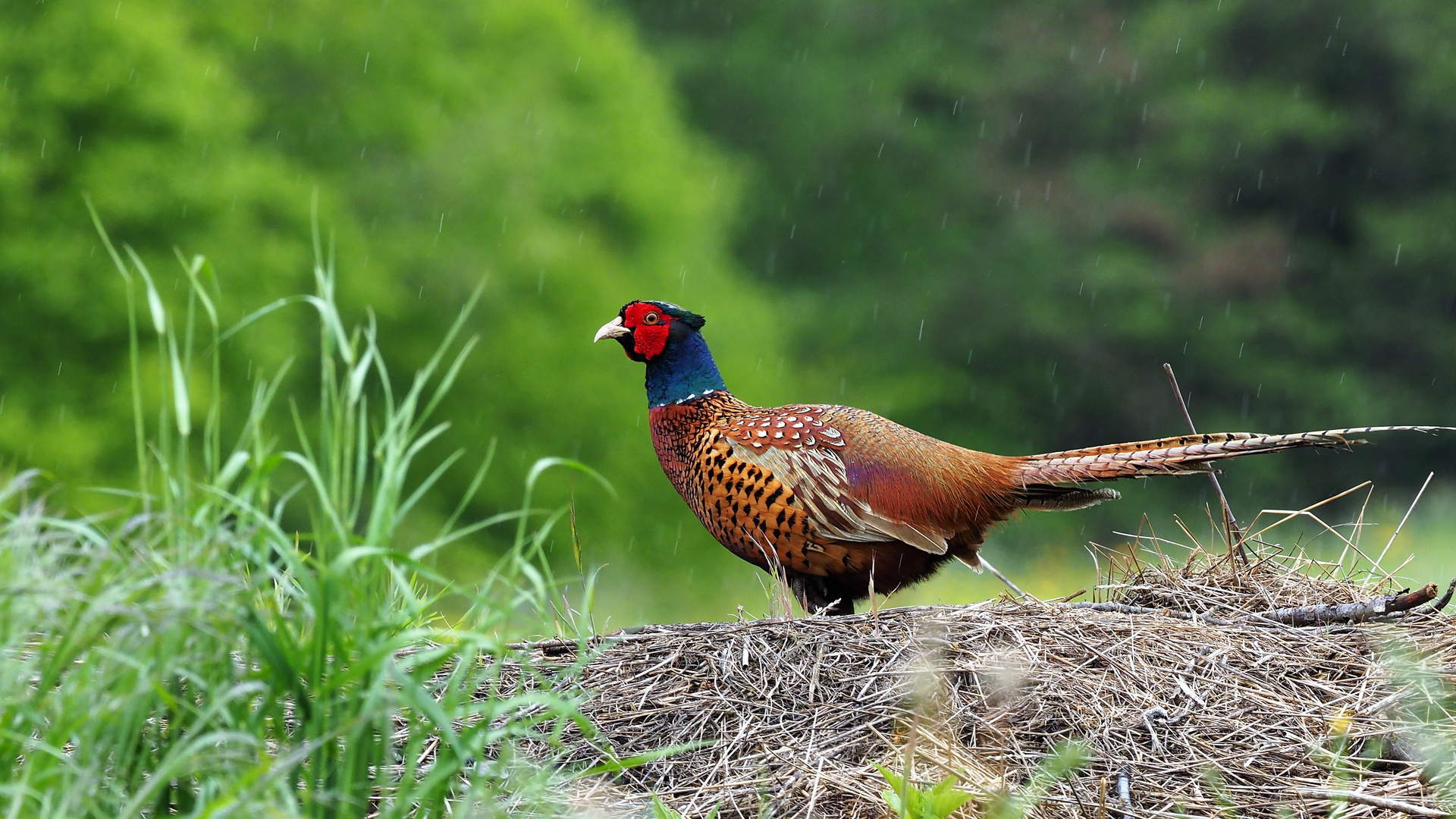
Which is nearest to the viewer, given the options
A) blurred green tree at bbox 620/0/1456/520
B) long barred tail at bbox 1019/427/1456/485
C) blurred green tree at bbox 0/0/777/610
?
long barred tail at bbox 1019/427/1456/485

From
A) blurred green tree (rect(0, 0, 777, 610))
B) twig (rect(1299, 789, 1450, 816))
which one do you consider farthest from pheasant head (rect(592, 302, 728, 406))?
blurred green tree (rect(0, 0, 777, 610))

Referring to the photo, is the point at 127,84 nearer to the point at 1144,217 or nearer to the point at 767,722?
the point at 767,722

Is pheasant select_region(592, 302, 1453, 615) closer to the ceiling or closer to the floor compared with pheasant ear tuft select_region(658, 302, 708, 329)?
closer to the floor

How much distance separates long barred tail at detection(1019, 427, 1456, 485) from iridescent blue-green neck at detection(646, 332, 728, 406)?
3.69 feet

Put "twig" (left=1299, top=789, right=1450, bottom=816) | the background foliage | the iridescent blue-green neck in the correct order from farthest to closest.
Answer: the background foliage, the iridescent blue-green neck, "twig" (left=1299, top=789, right=1450, bottom=816)

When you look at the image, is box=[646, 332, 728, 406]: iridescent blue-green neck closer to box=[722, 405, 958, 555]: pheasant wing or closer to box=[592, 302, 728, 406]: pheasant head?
box=[592, 302, 728, 406]: pheasant head

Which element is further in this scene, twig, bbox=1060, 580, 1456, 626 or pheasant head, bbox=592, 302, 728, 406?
pheasant head, bbox=592, 302, 728, 406

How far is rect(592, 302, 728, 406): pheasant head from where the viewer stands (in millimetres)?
4289

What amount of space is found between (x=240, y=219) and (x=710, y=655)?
Result: 9.80 meters

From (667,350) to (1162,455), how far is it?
5.58 ft

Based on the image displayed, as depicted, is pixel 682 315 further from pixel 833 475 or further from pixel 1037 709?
pixel 1037 709

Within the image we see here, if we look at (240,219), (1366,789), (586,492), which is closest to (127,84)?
(240,219)

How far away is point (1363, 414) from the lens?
1540 cm

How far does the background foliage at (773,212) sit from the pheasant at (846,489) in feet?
18.7
